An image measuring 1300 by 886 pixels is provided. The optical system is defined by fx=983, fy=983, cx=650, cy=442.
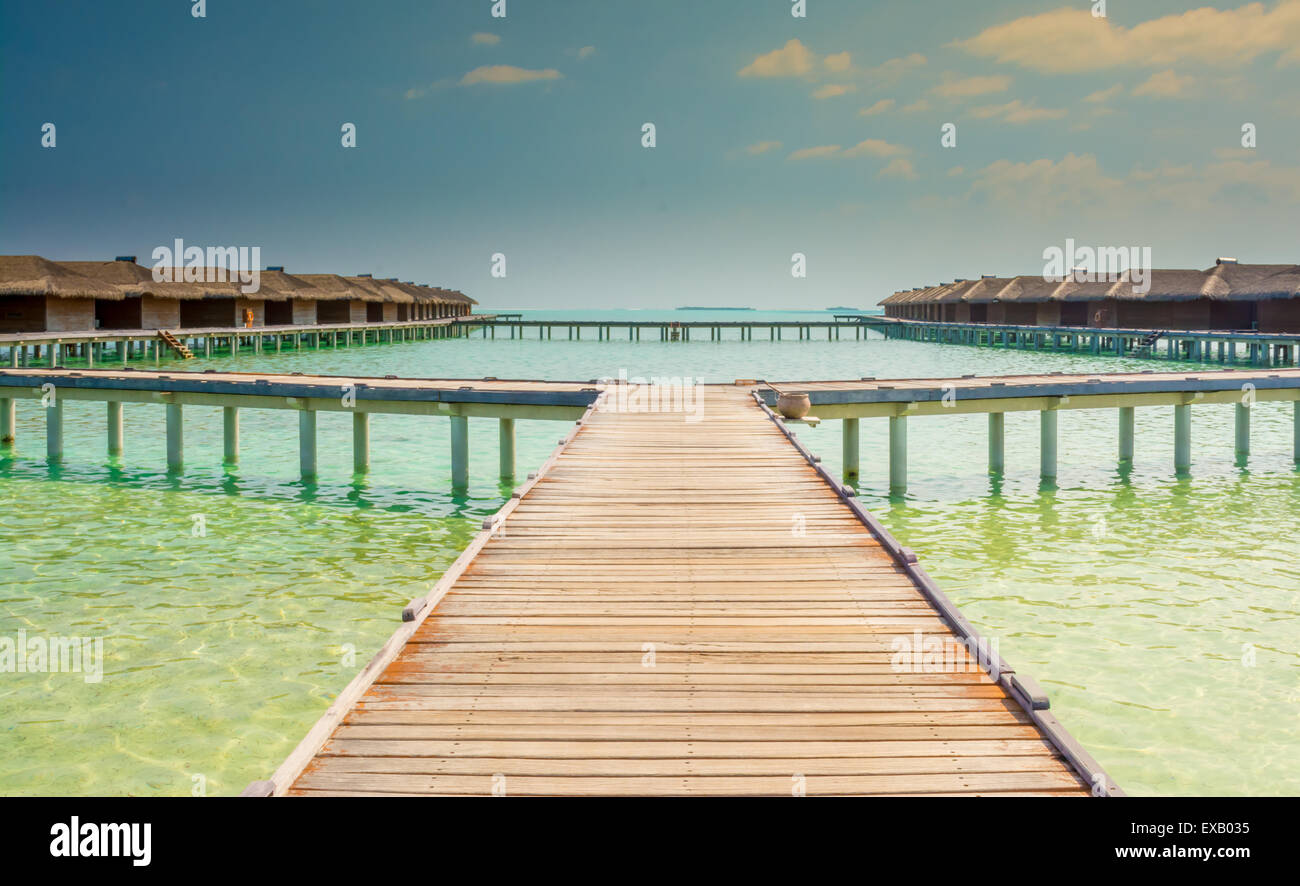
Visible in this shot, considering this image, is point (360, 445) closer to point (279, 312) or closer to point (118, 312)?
point (118, 312)

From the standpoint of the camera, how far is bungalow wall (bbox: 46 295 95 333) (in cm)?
3388

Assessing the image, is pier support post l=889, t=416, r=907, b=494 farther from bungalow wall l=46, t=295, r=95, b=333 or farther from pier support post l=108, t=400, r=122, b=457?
bungalow wall l=46, t=295, r=95, b=333

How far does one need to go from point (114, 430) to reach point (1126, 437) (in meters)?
18.2

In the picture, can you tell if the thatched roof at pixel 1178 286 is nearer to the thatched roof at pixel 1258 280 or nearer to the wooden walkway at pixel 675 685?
the thatched roof at pixel 1258 280

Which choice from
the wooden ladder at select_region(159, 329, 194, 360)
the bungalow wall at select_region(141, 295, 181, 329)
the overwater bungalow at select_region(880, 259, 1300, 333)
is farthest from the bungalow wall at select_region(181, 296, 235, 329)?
the overwater bungalow at select_region(880, 259, 1300, 333)

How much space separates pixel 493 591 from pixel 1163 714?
456 cm

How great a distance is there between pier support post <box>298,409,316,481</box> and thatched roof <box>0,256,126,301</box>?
73.9 feet

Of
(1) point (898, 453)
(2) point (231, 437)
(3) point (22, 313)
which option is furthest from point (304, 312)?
(1) point (898, 453)

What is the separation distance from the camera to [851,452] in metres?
15.2

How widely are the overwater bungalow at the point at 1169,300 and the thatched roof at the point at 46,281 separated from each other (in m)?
42.7

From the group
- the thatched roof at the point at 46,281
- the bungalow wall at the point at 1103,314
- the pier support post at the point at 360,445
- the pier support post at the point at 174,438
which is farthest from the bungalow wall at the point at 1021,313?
the pier support post at the point at 174,438
